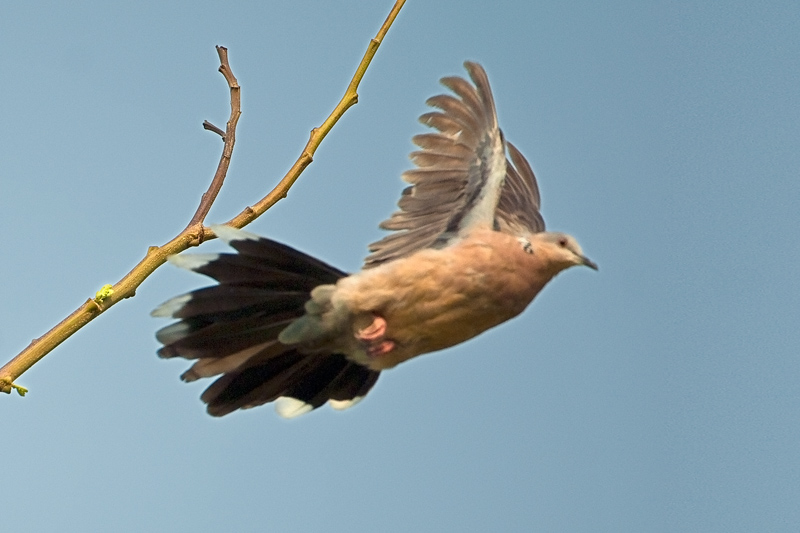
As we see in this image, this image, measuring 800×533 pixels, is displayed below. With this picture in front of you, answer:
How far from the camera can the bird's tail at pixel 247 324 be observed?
136 inches

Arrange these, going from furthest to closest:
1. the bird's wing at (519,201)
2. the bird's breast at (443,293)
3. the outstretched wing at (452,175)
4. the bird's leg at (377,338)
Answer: the bird's wing at (519,201)
the outstretched wing at (452,175)
the bird's leg at (377,338)
the bird's breast at (443,293)

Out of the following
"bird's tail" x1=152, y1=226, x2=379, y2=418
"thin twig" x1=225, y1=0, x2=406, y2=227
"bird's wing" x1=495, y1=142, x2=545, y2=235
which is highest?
"bird's wing" x1=495, y1=142, x2=545, y2=235

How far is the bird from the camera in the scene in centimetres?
335

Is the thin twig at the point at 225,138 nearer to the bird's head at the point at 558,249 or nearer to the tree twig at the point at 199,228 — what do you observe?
the tree twig at the point at 199,228

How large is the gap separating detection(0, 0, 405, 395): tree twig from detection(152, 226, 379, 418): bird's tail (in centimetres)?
19

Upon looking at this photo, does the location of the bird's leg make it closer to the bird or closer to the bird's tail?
the bird

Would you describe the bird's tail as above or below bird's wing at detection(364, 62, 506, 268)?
below

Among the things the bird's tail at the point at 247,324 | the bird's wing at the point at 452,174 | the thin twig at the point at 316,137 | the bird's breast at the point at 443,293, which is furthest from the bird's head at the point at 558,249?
the thin twig at the point at 316,137

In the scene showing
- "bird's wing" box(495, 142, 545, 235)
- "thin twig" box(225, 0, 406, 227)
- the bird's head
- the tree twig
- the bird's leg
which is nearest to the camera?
the tree twig

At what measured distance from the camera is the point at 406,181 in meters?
3.92

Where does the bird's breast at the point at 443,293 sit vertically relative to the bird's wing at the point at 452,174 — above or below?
below

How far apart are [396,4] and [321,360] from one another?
53.2 inches

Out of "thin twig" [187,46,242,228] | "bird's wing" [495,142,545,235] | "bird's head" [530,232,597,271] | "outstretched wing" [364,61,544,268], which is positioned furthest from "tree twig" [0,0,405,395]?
"bird's wing" [495,142,545,235]

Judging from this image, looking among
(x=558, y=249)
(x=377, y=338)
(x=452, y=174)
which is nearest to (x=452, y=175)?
(x=452, y=174)
